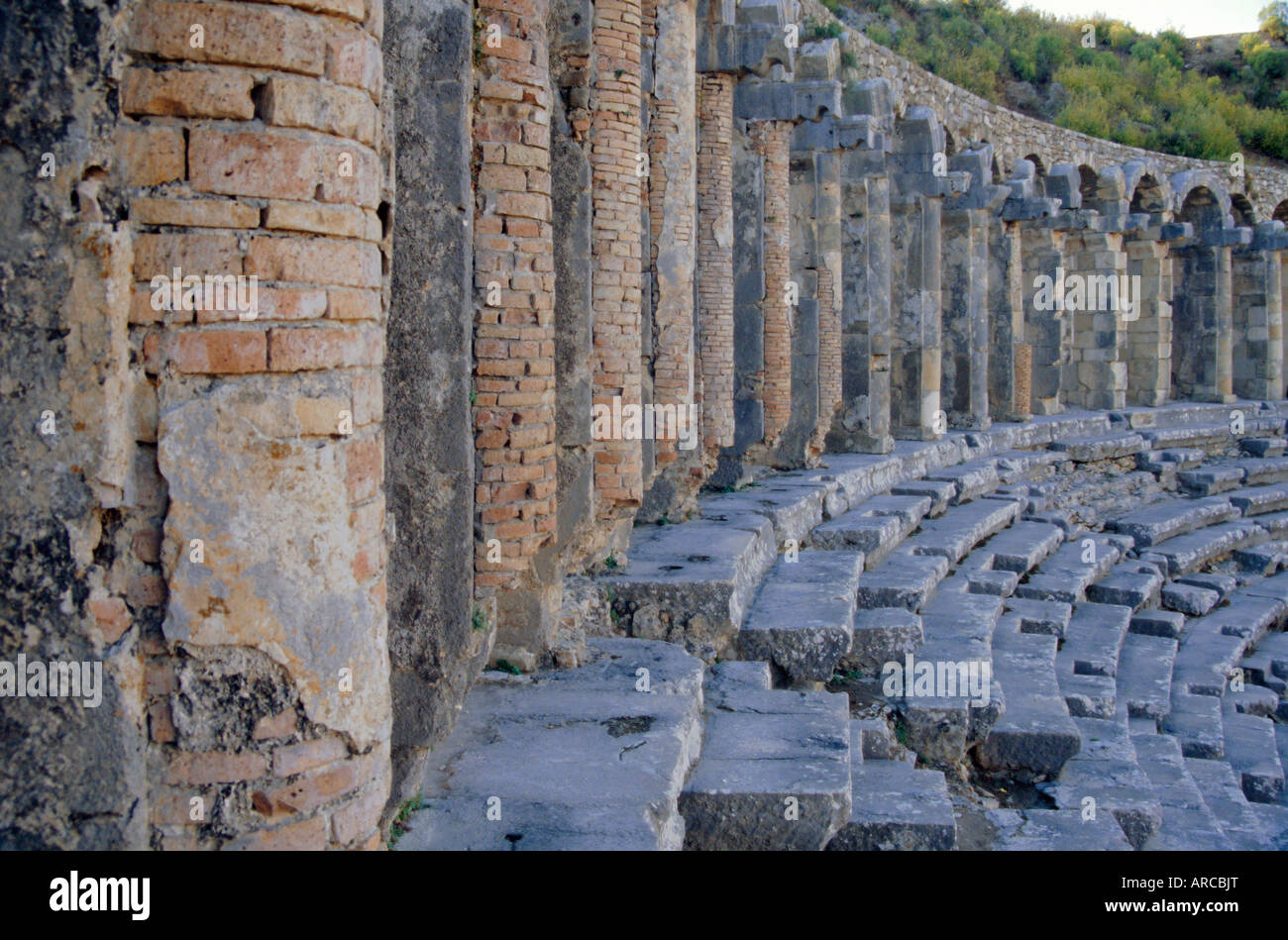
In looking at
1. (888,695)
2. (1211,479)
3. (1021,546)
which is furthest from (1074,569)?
(1211,479)

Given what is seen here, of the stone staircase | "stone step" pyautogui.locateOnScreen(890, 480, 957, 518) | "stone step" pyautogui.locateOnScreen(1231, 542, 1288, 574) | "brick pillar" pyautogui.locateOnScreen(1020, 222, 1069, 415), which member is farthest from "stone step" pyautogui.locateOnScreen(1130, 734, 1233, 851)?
"brick pillar" pyautogui.locateOnScreen(1020, 222, 1069, 415)

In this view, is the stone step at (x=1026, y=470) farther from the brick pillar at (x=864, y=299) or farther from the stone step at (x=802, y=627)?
the stone step at (x=802, y=627)

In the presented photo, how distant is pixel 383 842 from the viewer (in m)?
3.33

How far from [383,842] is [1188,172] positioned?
23.4 meters

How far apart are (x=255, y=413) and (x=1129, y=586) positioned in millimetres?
10356

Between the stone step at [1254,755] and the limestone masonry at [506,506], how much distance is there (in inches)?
1.4

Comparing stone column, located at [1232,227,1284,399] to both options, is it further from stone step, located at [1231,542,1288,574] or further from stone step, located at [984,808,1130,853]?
stone step, located at [984,808,1130,853]

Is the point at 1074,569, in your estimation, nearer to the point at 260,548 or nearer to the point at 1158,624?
the point at 1158,624

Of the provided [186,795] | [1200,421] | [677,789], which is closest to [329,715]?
[186,795]

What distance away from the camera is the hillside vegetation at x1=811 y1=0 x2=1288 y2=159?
25.5m

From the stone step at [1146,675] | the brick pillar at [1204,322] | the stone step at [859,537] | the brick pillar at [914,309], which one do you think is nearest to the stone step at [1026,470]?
the brick pillar at [914,309]

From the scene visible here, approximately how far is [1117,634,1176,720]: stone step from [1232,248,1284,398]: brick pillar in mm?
16480

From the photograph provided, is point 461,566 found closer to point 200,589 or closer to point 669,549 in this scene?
point 200,589

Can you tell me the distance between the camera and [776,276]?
11.5 metres
